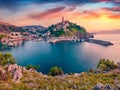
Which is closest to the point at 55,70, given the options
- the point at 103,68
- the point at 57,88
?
the point at 103,68

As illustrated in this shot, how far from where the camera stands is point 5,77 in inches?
1184

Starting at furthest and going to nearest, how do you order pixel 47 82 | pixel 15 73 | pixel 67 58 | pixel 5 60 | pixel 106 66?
pixel 67 58
pixel 106 66
pixel 5 60
pixel 15 73
pixel 47 82

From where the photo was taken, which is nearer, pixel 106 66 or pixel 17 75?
pixel 17 75

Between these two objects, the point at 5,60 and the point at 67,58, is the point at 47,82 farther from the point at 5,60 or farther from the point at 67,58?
the point at 67,58

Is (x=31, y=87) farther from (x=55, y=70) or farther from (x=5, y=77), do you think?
(x=55, y=70)

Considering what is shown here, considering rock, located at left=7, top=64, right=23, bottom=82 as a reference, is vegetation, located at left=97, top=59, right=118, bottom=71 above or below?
below

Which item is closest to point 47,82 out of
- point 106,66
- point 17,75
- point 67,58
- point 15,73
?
point 17,75

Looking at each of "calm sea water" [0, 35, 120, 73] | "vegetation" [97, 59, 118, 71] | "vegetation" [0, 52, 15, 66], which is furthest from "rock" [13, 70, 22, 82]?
"calm sea water" [0, 35, 120, 73]

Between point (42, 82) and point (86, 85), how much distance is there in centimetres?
497

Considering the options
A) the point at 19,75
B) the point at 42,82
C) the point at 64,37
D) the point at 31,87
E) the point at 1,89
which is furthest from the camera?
the point at 64,37

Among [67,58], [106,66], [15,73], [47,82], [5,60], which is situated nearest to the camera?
[47,82]

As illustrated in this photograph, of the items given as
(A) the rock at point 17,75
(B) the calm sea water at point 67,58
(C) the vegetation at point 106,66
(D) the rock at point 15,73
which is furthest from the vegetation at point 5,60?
(B) the calm sea water at point 67,58

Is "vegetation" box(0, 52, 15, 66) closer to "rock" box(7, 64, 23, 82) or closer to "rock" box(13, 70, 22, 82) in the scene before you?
"rock" box(7, 64, 23, 82)

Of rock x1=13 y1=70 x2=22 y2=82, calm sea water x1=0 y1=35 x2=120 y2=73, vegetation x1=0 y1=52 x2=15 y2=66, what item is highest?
rock x1=13 y1=70 x2=22 y2=82
